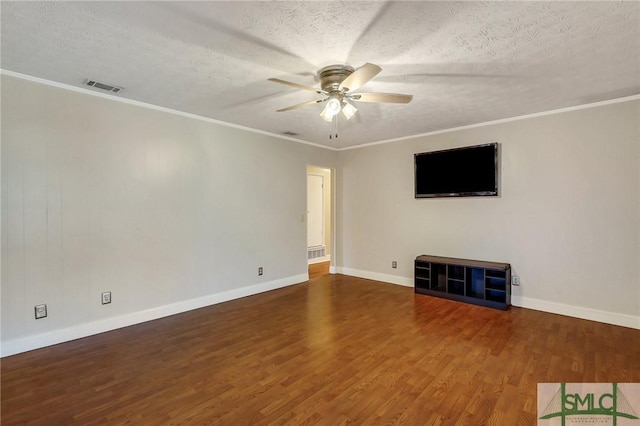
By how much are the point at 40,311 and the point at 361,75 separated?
3542 millimetres

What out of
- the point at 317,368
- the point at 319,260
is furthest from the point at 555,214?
the point at 319,260

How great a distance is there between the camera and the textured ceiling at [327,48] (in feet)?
5.98

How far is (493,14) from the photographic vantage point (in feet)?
6.05

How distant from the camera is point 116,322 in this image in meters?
3.28

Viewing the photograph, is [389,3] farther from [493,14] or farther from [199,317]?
[199,317]

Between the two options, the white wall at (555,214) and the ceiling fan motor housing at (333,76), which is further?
the white wall at (555,214)

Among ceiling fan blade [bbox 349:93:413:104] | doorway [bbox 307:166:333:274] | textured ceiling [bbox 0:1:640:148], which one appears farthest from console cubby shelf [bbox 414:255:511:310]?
doorway [bbox 307:166:333:274]

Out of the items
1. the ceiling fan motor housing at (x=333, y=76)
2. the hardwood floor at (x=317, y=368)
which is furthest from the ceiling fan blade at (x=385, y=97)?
the hardwood floor at (x=317, y=368)

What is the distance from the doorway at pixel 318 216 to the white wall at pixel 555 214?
7.92 feet

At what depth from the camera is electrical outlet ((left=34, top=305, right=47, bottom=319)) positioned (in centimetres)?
281

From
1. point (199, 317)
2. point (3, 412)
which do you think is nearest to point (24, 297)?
point (3, 412)

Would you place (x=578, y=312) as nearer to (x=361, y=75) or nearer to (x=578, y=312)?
(x=578, y=312)

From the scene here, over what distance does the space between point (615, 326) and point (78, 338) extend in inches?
224

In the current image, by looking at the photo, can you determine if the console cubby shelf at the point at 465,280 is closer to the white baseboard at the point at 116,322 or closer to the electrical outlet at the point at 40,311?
the white baseboard at the point at 116,322
